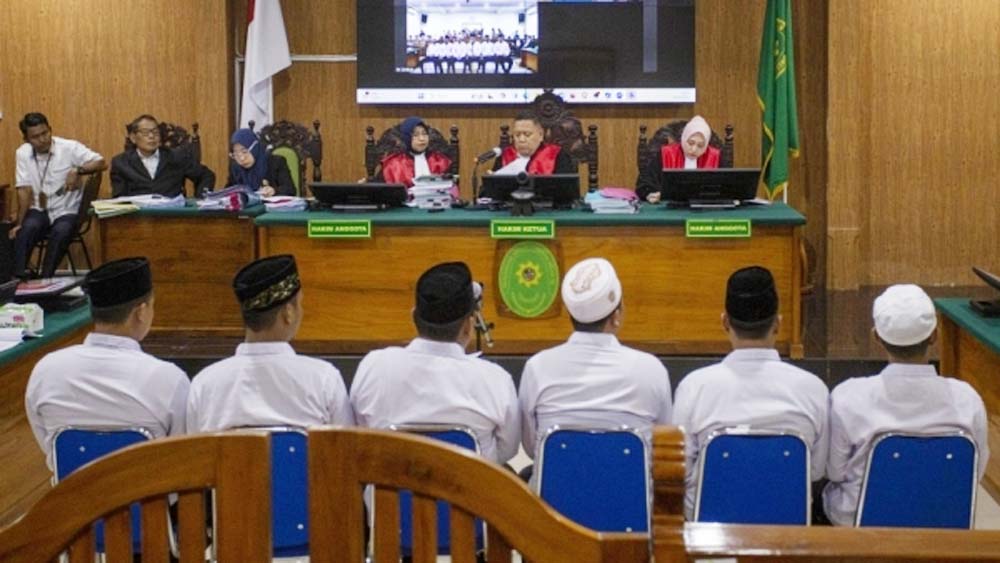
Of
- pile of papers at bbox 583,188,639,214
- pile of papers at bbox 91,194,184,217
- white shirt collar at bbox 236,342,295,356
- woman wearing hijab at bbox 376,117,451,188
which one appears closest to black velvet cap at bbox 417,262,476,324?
white shirt collar at bbox 236,342,295,356

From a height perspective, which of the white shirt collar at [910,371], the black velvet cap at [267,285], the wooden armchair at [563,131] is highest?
the wooden armchair at [563,131]

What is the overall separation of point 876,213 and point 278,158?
3649mm

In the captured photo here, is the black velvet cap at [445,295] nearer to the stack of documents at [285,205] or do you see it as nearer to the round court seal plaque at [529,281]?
the round court seal plaque at [529,281]

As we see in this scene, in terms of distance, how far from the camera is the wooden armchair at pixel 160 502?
146 centimetres

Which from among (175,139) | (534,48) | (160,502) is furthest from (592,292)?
(534,48)

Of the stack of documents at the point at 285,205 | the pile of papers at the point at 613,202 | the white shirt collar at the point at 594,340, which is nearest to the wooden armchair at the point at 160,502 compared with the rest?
the white shirt collar at the point at 594,340

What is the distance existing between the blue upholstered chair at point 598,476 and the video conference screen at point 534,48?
6099 mm

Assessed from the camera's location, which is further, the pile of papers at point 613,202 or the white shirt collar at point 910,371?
the pile of papers at point 613,202

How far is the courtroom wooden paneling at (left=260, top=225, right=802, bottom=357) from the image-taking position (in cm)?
636

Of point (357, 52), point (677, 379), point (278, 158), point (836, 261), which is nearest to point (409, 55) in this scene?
point (357, 52)

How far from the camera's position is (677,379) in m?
6.29

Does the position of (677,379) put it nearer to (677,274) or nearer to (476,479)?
(677,274)

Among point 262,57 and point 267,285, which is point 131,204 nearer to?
point 262,57

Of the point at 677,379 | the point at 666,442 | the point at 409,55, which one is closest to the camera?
the point at 666,442
